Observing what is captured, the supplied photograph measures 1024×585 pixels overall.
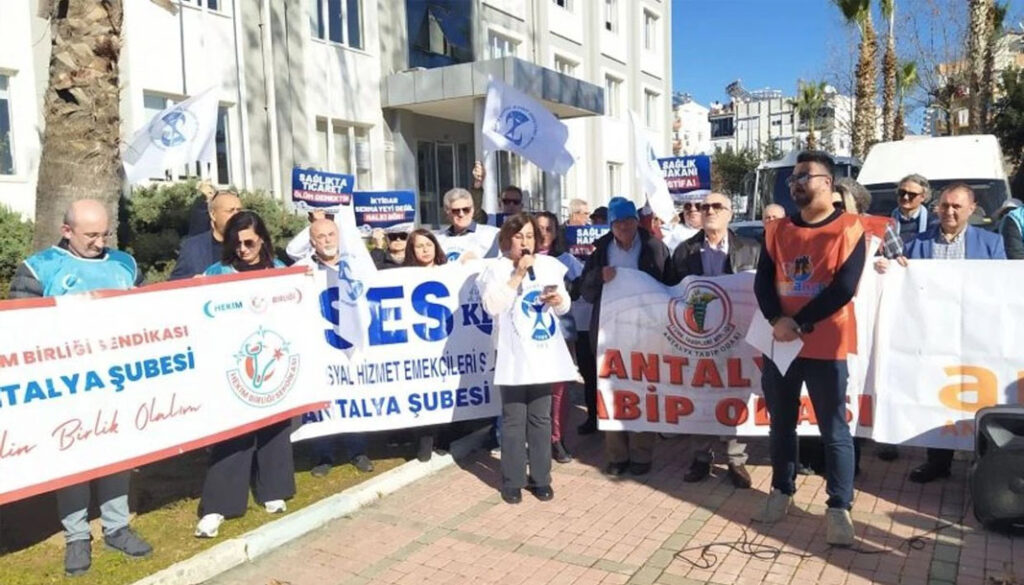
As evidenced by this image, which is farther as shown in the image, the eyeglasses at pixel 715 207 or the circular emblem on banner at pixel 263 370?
the eyeglasses at pixel 715 207

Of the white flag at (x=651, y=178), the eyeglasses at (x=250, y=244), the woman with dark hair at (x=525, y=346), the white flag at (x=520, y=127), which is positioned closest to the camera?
the eyeglasses at (x=250, y=244)

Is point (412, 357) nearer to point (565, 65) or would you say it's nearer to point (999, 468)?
point (999, 468)

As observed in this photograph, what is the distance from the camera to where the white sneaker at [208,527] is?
4508mm

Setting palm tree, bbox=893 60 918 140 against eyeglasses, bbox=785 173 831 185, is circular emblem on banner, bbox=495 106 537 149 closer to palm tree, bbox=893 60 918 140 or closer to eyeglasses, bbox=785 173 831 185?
eyeglasses, bbox=785 173 831 185

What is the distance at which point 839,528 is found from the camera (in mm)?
4273

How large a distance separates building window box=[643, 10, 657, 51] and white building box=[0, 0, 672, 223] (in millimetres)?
5522

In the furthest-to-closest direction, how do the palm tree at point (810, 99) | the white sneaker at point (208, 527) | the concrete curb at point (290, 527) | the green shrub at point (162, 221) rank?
the palm tree at point (810, 99) < the green shrub at point (162, 221) < the white sneaker at point (208, 527) < the concrete curb at point (290, 527)

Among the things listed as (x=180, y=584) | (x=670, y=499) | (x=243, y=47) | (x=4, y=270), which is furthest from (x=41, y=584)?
(x=243, y=47)

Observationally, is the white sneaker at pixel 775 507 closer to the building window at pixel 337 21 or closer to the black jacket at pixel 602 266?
the black jacket at pixel 602 266

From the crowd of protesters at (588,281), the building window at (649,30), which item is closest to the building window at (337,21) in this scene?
the crowd of protesters at (588,281)

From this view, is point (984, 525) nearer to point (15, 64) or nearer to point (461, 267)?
point (461, 267)

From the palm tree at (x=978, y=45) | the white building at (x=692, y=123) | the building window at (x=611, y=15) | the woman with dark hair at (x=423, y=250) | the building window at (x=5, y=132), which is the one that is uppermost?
the white building at (x=692, y=123)

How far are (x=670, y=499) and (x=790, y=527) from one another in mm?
819

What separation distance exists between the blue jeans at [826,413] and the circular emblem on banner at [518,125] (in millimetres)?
3982
